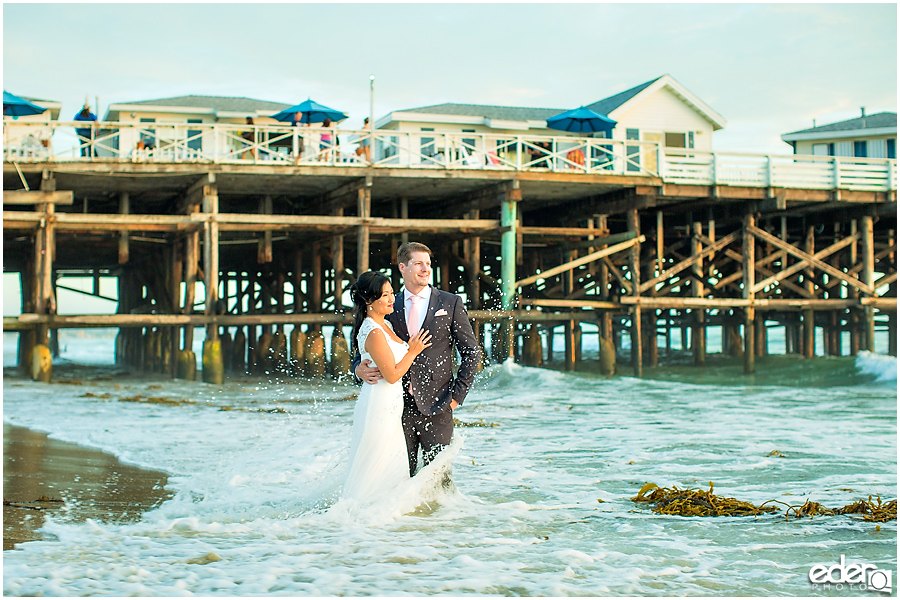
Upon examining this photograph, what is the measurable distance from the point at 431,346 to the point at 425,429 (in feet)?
1.71

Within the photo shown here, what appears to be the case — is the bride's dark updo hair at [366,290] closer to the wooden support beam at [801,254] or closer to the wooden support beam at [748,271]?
the wooden support beam at [748,271]

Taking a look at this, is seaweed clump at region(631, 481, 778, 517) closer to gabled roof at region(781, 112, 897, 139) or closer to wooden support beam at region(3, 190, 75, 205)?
wooden support beam at region(3, 190, 75, 205)

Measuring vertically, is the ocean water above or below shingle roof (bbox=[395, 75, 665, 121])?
below

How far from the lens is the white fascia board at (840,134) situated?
31.1 meters

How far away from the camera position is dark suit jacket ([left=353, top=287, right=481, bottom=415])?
5.12 metres

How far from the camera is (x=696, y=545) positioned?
5.17m

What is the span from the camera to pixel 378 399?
16.9 ft

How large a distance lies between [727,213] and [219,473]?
1764 centimetres

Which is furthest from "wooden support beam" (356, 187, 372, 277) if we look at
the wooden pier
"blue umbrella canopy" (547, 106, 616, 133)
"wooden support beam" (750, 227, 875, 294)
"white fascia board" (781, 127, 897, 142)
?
"white fascia board" (781, 127, 897, 142)

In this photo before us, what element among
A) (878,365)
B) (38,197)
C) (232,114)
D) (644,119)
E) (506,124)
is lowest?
(878,365)

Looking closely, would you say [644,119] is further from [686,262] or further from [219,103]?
[219,103]

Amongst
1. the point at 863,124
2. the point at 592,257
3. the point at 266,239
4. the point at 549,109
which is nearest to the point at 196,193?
the point at 266,239

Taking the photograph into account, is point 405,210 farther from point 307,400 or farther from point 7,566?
point 7,566

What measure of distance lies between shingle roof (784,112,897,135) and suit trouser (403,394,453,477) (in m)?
30.4
